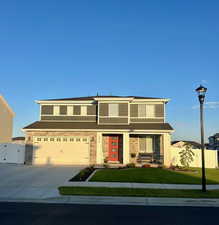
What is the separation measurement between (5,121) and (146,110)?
2130 centimetres

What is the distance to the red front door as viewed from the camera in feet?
72.0

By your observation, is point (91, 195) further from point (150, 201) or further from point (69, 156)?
point (69, 156)

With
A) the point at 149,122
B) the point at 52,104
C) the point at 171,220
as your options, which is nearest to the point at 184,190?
the point at 171,220

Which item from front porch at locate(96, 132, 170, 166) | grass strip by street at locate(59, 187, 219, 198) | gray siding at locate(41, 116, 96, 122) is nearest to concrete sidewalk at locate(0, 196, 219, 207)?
grass strip by street at locate(59, 187, 219, 198)

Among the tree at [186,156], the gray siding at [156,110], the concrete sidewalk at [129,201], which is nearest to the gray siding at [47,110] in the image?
the gray siding at [156,110]

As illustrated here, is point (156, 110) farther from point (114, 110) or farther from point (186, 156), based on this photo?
point (186, 156)

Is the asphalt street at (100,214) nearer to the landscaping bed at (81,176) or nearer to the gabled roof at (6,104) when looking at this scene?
the landscaping bed at (81,176)

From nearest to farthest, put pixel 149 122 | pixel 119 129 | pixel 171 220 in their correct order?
1. pixel 171 220
2. pixel 119 129
3. pixel 149 122

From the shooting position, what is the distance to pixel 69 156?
20141 millimetres

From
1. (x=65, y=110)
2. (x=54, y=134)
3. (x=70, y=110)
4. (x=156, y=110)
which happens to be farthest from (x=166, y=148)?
(x=65, y=110)

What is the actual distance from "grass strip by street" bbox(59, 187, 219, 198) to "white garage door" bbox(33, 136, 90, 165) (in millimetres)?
9984

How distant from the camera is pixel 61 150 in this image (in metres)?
20.2

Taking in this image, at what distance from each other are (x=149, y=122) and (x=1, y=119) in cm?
2068

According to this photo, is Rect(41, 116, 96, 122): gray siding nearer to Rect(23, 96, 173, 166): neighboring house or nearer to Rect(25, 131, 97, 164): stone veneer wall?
Rect(23, 96, 173, 166): neighboring house
